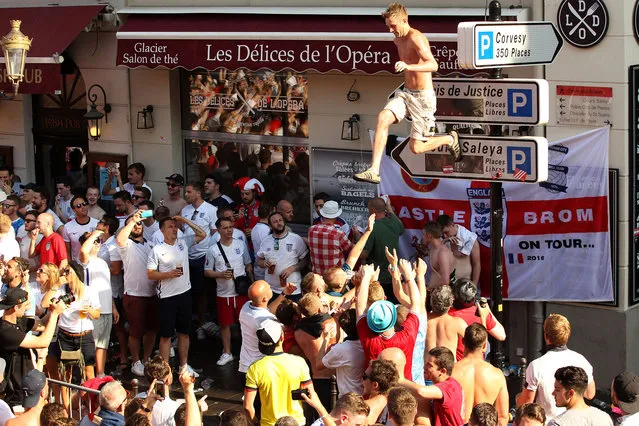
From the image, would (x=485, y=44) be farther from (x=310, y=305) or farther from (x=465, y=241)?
(x=465, y=241)

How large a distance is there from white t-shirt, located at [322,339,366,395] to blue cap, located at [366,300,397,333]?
0.34m

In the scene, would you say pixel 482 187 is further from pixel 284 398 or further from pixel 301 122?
pixel 284 398

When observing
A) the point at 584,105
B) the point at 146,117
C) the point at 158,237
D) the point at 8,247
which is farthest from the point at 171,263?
the point at 584,105

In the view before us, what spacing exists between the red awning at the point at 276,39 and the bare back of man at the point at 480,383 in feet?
14.9

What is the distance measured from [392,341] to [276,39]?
591 centimetres

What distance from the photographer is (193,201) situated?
1336 centimetres

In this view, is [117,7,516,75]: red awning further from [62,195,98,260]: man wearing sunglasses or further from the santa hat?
[62,195,98,260]: man wearing sunglasses

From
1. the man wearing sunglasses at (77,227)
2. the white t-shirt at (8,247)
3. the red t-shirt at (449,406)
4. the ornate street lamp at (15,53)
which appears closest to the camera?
the red t-shirt at (449,406)

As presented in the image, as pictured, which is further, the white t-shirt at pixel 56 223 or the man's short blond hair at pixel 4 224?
the white t-shirt at pixel 56 223

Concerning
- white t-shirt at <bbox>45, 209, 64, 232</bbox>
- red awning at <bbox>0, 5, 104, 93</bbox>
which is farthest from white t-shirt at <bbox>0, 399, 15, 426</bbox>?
red awning at <bbox>0, 5, 104, 93</bbox>

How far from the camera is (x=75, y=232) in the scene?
1307cm

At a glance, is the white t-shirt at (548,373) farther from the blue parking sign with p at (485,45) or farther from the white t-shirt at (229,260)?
the white t-shirt at (229,260)

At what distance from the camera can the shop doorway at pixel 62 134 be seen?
1659cm

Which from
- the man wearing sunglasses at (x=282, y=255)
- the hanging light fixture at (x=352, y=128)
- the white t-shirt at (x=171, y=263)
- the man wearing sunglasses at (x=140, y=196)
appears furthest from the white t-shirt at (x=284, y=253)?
the man wearing sunglasses at (x=140, y=196)
